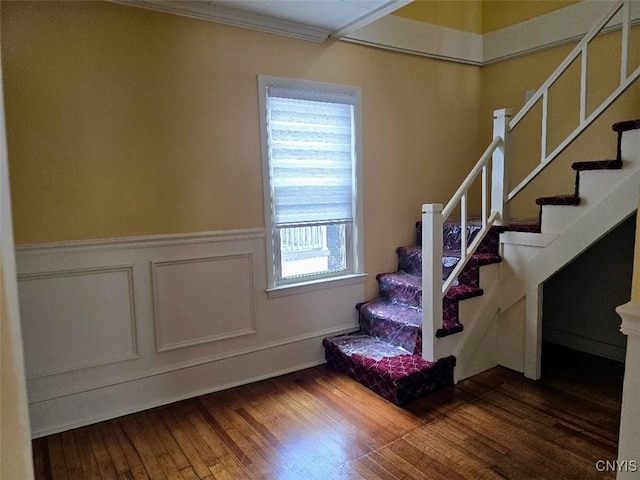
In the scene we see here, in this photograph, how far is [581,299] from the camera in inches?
138

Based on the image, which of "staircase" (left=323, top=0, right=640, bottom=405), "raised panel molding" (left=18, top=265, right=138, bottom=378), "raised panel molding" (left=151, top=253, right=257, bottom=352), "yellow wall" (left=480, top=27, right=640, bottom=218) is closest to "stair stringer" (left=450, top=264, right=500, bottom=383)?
"staircase" (left=323, top=0, right=640, bottom=405)

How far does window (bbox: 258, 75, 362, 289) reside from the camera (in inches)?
120

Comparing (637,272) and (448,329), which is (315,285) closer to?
(448,329)

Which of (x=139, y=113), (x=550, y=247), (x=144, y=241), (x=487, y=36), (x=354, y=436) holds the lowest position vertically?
(x=354, y=436)

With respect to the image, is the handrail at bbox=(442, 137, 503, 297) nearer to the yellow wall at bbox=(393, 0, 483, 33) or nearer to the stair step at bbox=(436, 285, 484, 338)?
the stair step at bbox=(436, 285, 484, 338)

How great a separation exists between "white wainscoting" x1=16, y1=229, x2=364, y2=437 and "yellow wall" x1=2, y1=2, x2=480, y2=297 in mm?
148

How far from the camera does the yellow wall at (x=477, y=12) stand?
12.0 ft

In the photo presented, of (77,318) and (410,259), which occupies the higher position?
(410,259)

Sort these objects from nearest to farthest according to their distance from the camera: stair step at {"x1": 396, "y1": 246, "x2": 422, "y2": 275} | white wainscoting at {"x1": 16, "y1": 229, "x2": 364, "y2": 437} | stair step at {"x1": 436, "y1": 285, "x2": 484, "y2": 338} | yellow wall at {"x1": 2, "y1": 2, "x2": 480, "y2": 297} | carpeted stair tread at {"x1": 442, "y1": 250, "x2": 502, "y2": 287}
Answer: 1. yellow wall at {"x1": 2, "y1": 2, "x2": 480, "y2": 297}
2. white wainscoting at {"x1": 16, "y1": 229, "x2": 364, "y2": 437}
3. stair step at {"x1": 436, "y1": 285, "x2": 484, "y2": 338}
4. carpeted stair tread at {"x1": 442, "y1": 250, "x2": 502, "y2": 287}
5. stair step at {"x1": 396, "y1": 246, "x2": 422, "y2": 275}

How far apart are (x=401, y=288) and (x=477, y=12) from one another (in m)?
2.85

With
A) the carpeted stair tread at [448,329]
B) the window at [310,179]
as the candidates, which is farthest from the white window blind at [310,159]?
the carpeted stair tread at [448,329]

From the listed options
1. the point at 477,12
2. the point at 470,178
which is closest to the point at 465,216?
the point at 470,178

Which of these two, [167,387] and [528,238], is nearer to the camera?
[167,387]

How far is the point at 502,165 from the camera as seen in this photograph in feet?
10.2
